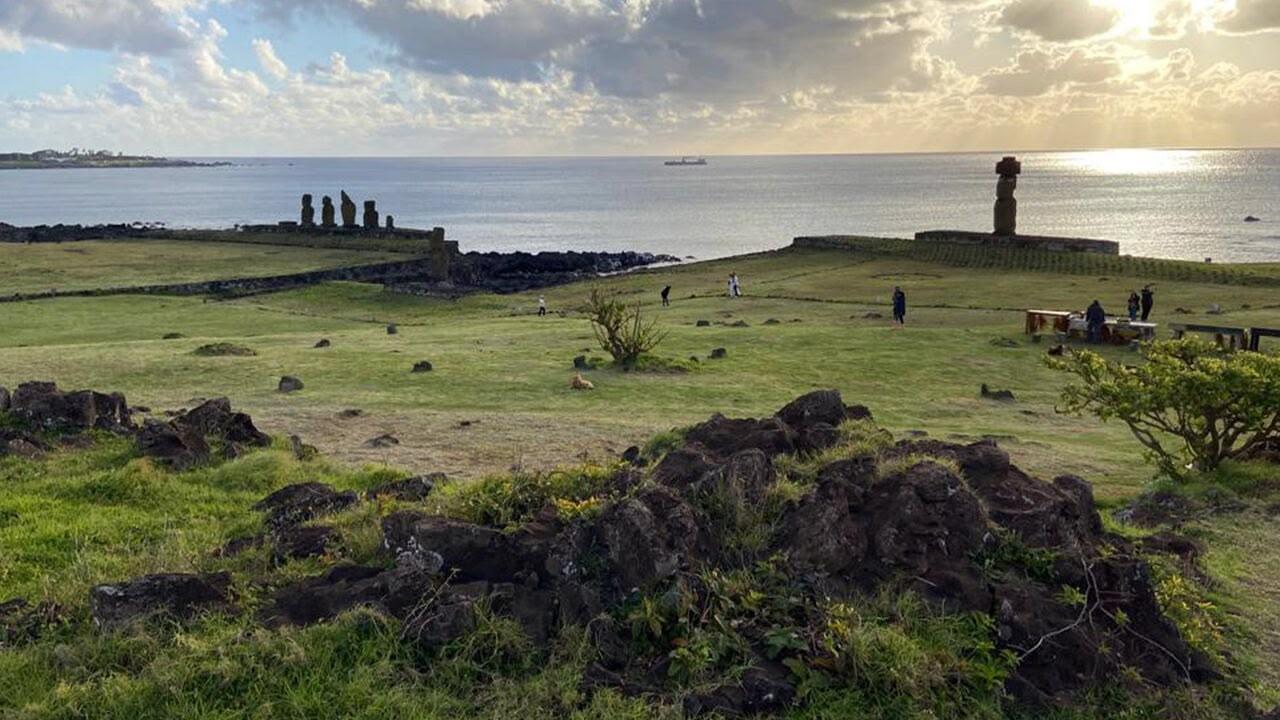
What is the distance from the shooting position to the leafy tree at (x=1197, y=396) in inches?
479

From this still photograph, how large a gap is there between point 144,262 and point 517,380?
2114 inches

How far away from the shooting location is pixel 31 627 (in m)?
7.33

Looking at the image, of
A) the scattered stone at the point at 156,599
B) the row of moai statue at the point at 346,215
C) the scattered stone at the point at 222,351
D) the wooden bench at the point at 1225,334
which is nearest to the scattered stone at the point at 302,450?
the scattered stone at the point at 156,599

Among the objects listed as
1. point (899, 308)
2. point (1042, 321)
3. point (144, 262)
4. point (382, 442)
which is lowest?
point (382, 442)

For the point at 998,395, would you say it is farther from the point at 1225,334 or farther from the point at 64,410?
the point at 64,410

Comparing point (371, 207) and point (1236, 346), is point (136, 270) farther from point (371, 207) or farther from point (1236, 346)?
point (1236, 346)

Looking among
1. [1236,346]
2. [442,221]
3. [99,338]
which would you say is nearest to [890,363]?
[1236,346]

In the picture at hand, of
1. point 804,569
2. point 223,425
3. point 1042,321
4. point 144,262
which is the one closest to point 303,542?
point 804,569

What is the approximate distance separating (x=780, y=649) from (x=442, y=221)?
156 meters

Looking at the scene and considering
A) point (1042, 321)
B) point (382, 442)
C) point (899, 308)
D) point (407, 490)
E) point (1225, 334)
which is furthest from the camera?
point (899, 308)

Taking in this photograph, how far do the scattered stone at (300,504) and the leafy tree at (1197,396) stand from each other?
33.7 feet

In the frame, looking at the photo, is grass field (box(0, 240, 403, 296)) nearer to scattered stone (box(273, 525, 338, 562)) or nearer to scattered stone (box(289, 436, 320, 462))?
scattered stone (box(289, 436, 320, 462))

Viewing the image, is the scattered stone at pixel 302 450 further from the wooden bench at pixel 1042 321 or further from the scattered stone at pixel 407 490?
the wooden bench at pixel 1042 321

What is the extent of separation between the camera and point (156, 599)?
7.35 metres
